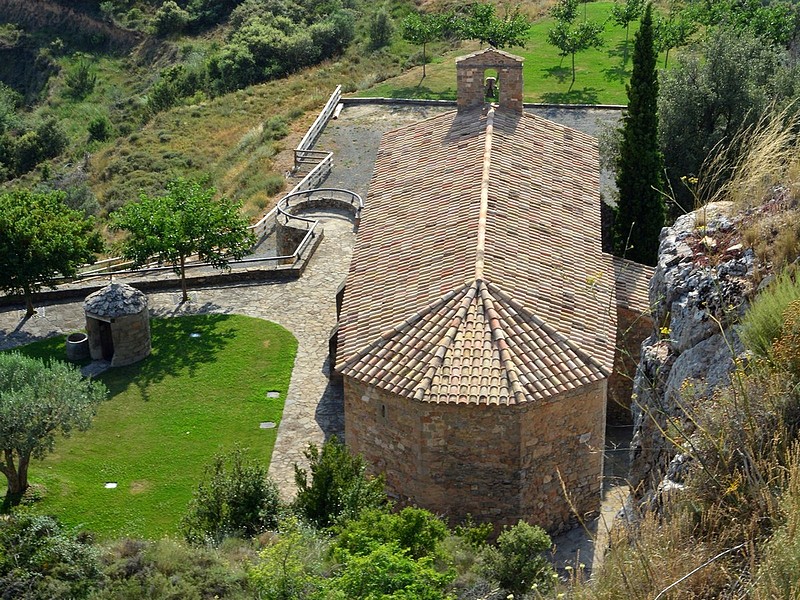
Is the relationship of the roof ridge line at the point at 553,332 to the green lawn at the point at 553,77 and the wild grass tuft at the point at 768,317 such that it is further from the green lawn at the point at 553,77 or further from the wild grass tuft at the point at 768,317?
the green lawn at the point at 553,77

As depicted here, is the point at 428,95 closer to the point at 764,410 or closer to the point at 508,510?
the point at 508,510

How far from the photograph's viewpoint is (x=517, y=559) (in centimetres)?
1356

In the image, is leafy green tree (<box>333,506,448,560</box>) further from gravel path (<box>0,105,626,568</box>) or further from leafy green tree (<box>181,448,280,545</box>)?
gravel path (<box>0,105,626,568</box>)

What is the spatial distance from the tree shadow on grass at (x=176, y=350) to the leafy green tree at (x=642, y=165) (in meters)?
10.3

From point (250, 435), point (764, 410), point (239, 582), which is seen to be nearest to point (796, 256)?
point (764, 410)

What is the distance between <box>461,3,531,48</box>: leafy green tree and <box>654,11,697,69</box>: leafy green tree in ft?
22.1

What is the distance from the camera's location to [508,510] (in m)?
16.8

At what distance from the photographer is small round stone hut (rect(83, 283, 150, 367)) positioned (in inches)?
914

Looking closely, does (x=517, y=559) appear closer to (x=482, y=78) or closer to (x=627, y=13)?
(x=482, y=78)

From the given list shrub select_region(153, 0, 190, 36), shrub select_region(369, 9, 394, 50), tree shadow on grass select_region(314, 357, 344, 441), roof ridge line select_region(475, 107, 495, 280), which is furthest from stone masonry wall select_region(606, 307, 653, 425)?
shrub select_region(153, 0, 190, 36)

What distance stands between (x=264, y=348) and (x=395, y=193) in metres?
5.05

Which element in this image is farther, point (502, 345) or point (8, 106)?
point (8, 106)

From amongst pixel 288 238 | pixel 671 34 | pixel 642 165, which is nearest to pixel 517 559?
pixel 642 165

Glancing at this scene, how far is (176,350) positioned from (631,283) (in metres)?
11.0
